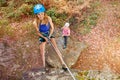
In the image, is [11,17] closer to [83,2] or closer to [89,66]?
[83,2]

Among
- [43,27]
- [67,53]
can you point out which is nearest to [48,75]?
[67,53]

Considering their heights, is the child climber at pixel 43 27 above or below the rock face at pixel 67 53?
above

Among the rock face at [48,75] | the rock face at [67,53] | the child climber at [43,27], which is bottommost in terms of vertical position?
the rock face at [48,75]

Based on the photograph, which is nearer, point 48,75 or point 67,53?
point 48,75

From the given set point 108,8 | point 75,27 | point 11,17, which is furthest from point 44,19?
point 108,8

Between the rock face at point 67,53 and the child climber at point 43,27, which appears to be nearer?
the child climber at point 43,27

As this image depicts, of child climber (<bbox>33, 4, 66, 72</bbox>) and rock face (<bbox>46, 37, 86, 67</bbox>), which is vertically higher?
child climber (<bbox>33, 4, 66, 72</bbox>)

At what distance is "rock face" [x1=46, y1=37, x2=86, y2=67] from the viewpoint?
7797mm

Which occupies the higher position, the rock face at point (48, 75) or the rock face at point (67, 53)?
the rock face at point (67, 53)

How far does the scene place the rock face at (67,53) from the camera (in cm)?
780

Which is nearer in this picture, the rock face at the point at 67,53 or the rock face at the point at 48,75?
the rock face at the point at 48,75

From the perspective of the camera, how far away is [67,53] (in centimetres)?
808

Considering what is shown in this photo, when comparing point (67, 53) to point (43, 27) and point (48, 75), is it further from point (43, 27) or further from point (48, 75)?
point (43, 27)

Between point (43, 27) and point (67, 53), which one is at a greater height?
point (43, 27)
